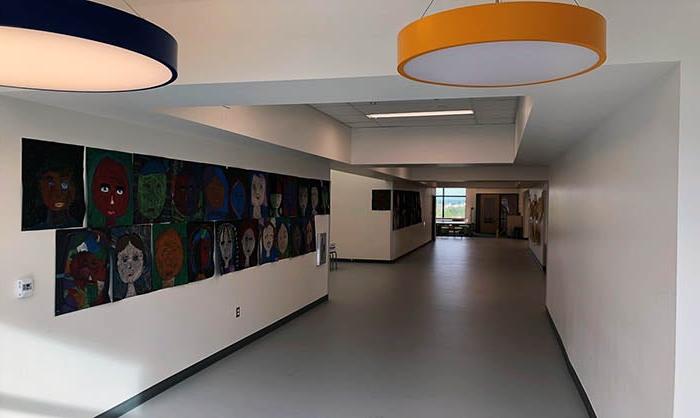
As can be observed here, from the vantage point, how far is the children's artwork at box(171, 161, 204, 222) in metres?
5.07

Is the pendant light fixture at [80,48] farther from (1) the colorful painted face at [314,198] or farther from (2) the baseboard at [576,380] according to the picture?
(1) the colorful painted face at [314,198]

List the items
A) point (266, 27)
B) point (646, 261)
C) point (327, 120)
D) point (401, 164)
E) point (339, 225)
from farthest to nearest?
1. point (339, 225)
2. point (401, 164)
3. point (327, 120)
4. point (266, 27)
5. point (646, 261)

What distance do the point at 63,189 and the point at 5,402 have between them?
1.50 metres

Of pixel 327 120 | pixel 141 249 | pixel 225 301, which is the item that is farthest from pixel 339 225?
pixel 141 249

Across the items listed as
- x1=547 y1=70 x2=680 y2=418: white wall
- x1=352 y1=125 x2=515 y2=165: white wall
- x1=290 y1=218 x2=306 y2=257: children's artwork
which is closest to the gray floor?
x1=547 y1=70 x2=680 y2=418: white wall

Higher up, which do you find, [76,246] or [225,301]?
[76,246]

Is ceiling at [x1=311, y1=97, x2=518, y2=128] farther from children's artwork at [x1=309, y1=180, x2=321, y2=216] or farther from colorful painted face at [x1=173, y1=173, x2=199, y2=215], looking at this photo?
colorful painted face at [x1=173, y1=173, x2=199, y2=215]

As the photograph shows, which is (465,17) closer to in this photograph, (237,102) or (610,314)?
(237,102)

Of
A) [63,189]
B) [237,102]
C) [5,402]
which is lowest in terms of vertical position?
[5,402]

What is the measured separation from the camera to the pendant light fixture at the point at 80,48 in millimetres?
1401

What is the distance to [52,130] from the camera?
3.69 m

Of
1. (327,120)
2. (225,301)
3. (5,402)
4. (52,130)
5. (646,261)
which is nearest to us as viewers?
(646,261)

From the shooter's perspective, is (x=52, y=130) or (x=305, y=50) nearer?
(x=305, y=50)

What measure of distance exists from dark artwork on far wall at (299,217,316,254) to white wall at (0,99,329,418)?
1968mm
